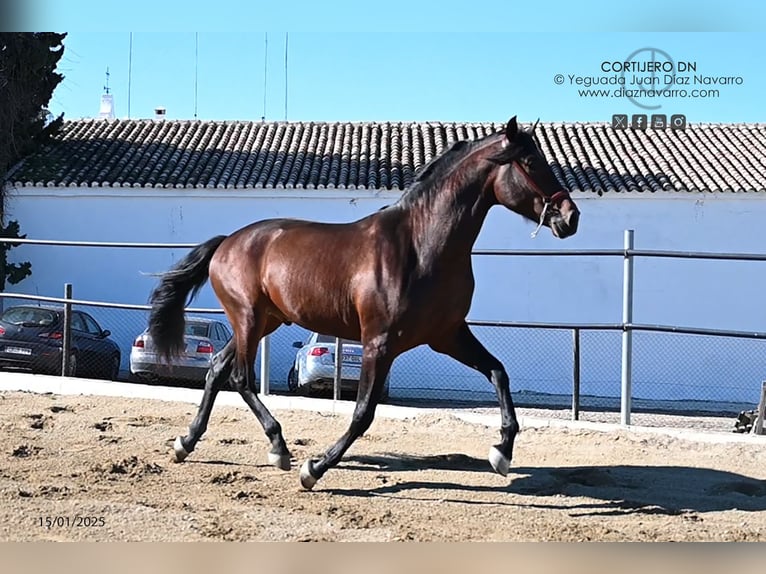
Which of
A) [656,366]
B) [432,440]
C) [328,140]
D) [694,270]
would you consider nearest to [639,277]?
[694,270]

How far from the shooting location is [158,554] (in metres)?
3.83

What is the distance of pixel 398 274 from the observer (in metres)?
5.36

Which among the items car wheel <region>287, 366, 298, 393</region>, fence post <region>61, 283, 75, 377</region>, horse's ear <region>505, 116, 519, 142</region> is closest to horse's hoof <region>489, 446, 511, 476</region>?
horse's ear <region>505, 116, 519, 142</region>

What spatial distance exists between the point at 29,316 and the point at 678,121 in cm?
1730

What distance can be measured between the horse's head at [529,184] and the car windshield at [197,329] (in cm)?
979

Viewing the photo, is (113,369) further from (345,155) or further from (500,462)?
(500,462)

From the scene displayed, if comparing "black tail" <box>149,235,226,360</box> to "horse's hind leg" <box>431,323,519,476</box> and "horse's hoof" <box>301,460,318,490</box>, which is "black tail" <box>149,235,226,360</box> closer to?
"horse's hoof" <box>301,460,318,490</box>

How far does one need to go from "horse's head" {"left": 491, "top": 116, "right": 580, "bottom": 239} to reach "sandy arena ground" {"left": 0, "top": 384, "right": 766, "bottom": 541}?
5.52ft

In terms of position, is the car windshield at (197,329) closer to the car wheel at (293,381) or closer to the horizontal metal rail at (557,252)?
the car wheel at (293,381)

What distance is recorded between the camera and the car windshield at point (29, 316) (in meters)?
13.1

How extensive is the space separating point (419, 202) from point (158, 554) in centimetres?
270

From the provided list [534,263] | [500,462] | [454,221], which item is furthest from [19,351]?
[534,263]

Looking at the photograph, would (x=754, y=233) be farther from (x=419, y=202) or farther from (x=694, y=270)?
(x=419, y=202)

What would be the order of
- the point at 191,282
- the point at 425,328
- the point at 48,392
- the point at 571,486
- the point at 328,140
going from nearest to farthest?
the point at 425,328
the point at 571,486
the point at 191,282
the point at 48,392
the point at 328,140
